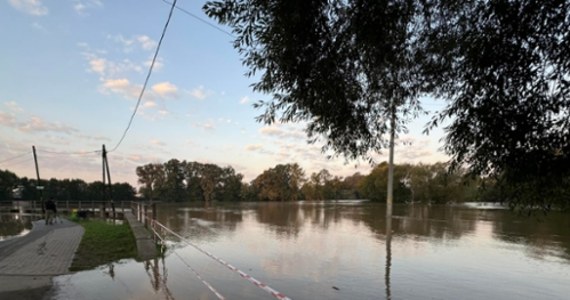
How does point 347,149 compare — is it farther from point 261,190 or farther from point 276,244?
point 261,190

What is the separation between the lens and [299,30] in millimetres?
4133

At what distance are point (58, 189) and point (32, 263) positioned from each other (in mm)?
98911

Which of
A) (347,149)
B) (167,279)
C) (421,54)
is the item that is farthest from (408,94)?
(167,279)

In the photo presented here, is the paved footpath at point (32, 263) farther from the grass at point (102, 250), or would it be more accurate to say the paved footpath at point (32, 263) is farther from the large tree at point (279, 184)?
the large tree at point (279, 184)

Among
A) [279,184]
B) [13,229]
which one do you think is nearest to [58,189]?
[279,184]

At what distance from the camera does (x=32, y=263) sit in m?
10.2

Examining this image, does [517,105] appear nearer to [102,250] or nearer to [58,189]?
[102,250]

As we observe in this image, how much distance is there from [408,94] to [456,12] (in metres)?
1.27

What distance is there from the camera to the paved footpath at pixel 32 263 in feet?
24.6

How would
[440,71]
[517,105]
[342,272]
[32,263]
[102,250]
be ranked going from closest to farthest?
[517,105] < [440,71] < [342,272] < [32,263] < [102,250]

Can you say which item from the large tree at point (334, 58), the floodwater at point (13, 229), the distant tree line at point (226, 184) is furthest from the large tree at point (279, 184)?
the large tree at point (334, 58)

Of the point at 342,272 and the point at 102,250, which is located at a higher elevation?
the point at 342,272

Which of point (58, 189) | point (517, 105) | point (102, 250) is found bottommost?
point (58, 189)

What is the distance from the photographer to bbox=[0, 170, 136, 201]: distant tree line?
79125 millimetres
